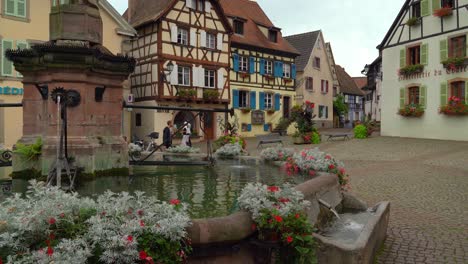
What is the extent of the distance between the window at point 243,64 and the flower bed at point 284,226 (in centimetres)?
2867

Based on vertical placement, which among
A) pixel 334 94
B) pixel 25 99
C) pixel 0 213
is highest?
pixel 334 94

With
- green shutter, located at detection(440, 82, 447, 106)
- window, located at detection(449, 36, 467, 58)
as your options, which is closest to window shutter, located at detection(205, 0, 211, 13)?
window, located at detection(449, 36, 467, 58)

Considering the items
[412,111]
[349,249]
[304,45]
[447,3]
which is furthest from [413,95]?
[349,249]

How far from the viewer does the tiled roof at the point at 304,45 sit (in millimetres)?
38175

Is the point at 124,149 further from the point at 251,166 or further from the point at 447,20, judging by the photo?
the point at 447,20

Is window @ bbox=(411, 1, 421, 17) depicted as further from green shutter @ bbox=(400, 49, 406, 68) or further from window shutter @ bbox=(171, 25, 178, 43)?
window shutter @ bbox=(171, 25, 178, 43)

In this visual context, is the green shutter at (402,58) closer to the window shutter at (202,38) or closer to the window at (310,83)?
the window shutter at (202,38)

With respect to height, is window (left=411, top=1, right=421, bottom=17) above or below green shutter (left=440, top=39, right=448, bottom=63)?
above

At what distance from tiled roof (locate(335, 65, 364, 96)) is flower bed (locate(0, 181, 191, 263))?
50455mm

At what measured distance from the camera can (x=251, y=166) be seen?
27.9 feet

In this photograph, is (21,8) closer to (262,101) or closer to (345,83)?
(262,101)

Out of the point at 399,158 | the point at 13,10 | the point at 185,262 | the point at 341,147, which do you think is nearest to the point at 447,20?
the point at 341,147

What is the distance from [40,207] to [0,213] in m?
0.25

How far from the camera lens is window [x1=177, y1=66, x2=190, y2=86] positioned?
26891mm
